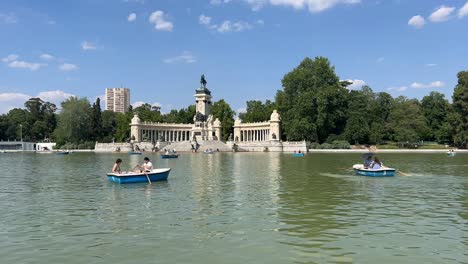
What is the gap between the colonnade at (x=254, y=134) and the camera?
4151 inches

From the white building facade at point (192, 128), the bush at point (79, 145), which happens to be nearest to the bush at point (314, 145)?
the white building facade at point (192, 128)

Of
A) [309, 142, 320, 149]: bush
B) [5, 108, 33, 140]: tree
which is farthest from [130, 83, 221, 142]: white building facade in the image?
[5, 108, 33, 140]: tree

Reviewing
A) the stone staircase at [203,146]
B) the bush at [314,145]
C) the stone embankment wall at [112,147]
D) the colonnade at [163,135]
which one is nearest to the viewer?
the bush at [314,145]

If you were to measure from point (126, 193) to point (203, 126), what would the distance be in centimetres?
8369

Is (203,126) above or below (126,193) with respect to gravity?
above

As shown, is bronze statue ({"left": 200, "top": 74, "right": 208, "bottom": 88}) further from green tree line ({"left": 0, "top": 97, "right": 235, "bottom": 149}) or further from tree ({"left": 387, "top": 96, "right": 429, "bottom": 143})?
tree ({"left": 387, "top": 96, "right": 429, "bottom": 143})

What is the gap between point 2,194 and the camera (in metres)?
20.9

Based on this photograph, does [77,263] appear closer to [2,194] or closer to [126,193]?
[126,193]

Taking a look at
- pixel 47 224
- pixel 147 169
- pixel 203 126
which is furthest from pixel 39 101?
pixel 47 224

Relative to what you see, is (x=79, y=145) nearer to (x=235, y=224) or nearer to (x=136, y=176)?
(x=136, y=176)

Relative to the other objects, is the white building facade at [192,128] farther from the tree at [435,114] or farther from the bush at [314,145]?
the tree at [435,114]

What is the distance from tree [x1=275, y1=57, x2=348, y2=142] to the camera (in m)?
88.1

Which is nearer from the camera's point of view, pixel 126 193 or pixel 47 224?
pixel 47 224

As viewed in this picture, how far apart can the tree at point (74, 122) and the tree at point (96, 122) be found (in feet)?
2.83
